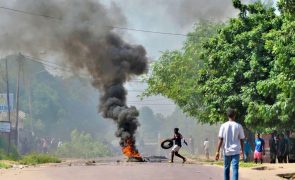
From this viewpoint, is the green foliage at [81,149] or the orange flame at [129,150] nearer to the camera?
the orange flame at [129,150]

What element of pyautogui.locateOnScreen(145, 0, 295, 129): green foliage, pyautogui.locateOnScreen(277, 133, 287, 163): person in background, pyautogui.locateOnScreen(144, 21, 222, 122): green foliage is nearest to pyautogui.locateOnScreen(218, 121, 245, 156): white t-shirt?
pyautogui.locateOnScreen(145, 0, 295, 129): green foliage

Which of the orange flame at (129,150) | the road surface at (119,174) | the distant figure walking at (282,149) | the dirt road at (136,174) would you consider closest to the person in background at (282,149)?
the distant figure walking at (282,149)

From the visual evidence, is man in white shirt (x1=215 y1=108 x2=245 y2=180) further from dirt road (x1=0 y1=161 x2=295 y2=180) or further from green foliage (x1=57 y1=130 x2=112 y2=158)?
green foliage (x1=57 y1=130 x2=112 y2=158)

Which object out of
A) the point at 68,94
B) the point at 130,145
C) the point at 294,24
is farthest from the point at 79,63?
the point at 68,94

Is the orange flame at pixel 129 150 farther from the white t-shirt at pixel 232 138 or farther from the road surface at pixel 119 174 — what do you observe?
the white t-shirt at pixel 232 138

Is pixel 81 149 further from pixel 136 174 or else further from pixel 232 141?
pixel 232 141

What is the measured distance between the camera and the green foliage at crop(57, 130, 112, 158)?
62784mm

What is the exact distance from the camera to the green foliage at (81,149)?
62784 millimetres

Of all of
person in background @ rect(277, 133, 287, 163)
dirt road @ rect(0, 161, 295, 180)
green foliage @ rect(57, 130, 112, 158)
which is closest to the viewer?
dirt road @ rect(0, 161, 295, 180)

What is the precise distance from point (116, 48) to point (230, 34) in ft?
33.2

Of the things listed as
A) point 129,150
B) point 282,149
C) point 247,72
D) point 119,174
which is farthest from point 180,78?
point 119,174

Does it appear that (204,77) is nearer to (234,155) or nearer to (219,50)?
(219,50)

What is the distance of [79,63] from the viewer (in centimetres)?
3328

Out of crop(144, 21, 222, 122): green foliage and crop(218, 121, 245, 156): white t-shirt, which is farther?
crop(144, 21, 222, 122): green foliage
